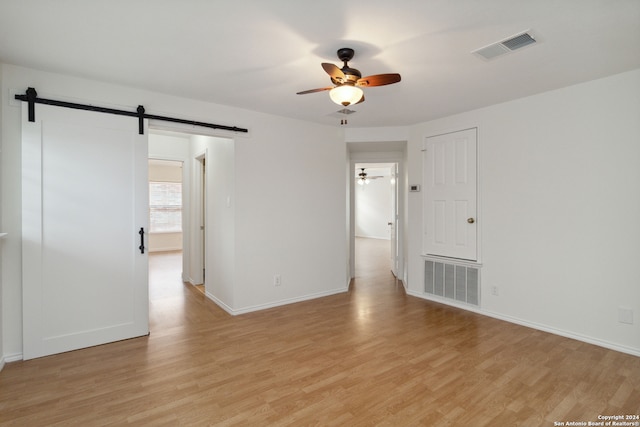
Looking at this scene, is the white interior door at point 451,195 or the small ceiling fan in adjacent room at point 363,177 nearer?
the white interior door at point 451,195

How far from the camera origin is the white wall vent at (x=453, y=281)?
4.09 m

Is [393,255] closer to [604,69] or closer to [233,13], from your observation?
[604,69]

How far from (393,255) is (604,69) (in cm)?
421

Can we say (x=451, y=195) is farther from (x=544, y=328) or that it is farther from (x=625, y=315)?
(x=625, y=315)

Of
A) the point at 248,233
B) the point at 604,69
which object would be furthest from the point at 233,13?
the point at 604,69

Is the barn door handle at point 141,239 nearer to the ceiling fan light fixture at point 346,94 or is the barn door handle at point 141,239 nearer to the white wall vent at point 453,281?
the ceiling fan light fixture at point 346,94

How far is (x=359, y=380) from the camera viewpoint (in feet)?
8.06

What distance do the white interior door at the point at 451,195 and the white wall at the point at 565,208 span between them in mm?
142

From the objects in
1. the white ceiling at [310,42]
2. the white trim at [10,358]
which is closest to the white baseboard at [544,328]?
the white ceiling at [310,42]

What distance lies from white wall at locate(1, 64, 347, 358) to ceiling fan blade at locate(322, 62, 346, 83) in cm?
198

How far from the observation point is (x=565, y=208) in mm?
3311

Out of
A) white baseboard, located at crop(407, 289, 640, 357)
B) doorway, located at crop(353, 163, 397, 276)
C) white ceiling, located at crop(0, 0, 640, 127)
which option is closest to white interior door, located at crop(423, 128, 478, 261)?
white baseboard, located at crop(407, 289, 640, 357)

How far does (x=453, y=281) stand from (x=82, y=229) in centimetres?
437

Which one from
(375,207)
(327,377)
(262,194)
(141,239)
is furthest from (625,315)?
(375,207)
